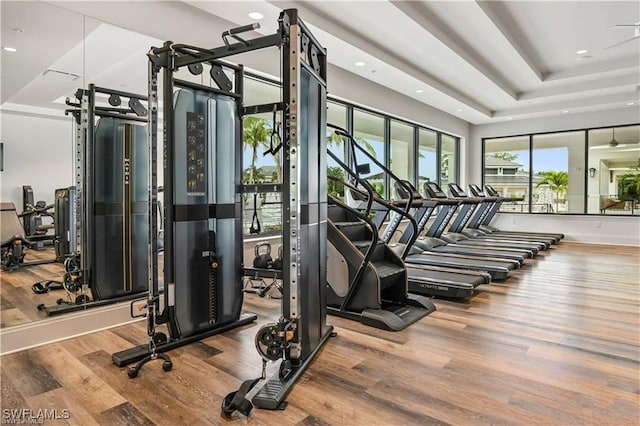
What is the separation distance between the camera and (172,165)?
287 centimetres

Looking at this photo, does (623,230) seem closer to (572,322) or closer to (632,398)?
(572,322)

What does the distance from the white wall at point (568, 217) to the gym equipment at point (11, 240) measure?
1062 cm

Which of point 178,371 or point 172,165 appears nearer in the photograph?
point 178,371

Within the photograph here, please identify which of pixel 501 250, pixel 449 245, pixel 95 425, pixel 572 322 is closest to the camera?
pixel 95 425

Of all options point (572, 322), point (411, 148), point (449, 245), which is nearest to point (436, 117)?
point (411, 148)

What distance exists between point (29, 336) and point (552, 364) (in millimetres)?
3710

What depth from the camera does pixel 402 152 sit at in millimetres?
8703

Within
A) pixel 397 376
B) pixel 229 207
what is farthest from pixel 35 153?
pixel 397 376

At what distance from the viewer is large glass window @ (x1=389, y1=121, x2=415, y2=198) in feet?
27.4

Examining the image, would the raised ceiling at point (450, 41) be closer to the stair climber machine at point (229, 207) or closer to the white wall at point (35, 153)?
the white wall at point (35, 153)

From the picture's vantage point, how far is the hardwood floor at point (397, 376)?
2.02 m

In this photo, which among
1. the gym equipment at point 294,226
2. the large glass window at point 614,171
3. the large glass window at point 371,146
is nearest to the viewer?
the gym equipment at point 294,226

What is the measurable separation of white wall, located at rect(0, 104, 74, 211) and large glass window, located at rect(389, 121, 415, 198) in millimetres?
5976

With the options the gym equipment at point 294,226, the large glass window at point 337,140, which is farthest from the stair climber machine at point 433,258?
the gym equipment at point 294,226
